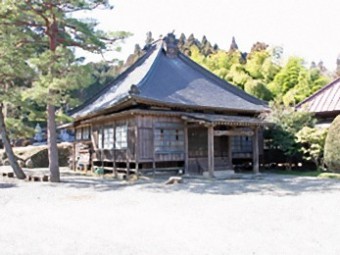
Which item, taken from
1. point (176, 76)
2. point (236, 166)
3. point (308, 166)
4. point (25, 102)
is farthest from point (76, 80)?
point (308, 166)

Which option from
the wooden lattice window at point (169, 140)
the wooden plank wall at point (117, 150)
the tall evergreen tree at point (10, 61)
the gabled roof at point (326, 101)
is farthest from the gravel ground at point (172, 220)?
the gabled roof at point (326, 101)

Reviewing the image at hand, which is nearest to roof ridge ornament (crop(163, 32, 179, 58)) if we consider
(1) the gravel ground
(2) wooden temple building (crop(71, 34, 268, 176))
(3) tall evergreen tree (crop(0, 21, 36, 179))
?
(2) wooden temple building (crop(71, 34, 268, 176))

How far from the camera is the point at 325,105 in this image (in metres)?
18.8

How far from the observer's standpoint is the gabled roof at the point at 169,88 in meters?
14.8

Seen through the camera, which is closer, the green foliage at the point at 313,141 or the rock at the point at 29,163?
the green foliage at the point at 313,141

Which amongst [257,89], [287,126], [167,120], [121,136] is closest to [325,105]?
[287,126]

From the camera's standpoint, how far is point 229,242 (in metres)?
5.03

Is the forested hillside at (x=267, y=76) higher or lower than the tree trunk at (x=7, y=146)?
higher

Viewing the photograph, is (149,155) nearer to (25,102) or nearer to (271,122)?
(25,102)

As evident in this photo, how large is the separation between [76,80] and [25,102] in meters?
2.87

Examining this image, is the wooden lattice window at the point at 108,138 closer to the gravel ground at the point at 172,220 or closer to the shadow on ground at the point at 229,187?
the shadow on ground at the point at 229,187

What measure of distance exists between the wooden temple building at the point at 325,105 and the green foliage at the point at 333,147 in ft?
13.2

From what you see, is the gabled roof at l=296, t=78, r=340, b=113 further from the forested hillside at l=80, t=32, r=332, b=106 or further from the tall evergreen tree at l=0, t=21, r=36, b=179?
the tall evergreen tree at l=0, t=21, r=36, b=179

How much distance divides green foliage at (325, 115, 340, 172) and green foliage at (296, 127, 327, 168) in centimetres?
120
